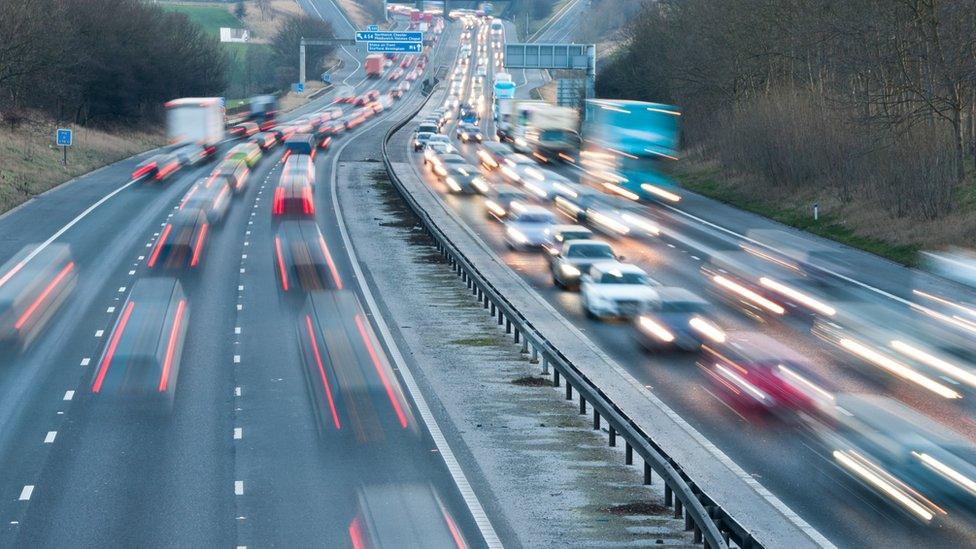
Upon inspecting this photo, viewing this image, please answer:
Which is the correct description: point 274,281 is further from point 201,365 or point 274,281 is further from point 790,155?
point 790,155

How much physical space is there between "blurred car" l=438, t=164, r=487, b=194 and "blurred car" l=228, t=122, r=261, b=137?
38.4 metres

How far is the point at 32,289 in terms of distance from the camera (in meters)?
35.9

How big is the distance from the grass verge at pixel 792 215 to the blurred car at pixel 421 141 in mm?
22896

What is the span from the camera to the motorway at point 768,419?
59.8 feet

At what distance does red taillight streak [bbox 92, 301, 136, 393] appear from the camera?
26.1m

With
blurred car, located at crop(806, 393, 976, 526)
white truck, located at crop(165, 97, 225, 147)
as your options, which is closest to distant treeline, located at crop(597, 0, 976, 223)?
blurred car, located at crop(806, 393, 976, 526)

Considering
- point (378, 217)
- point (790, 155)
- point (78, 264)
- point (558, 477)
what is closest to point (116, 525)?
point (558, 477)

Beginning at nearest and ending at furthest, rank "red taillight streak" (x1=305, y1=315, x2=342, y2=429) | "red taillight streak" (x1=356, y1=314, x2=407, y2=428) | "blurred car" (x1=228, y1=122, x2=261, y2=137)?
"red taillight streak" (x1=305, y1=315, x2=342, y2=429) < "red taillight streak" (x1=356, y1=314, x2=407, y2=428) < "blurred car" (x1=228, y1=122, x2=261, y2=137)

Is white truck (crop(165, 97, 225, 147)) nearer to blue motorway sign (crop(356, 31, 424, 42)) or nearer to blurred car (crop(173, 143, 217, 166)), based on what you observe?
blurred car (crop(173, 143, 217, 166))

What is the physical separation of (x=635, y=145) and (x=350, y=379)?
108ft

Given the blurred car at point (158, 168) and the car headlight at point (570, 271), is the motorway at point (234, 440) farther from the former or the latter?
the blurred car at point (158, 168)

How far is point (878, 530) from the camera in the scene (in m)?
17.8

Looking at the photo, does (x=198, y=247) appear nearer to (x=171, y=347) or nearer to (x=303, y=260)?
(x=303, y=260)

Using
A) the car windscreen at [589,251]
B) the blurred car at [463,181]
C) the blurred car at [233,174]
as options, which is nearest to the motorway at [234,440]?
the car windscreen at [589,251]
